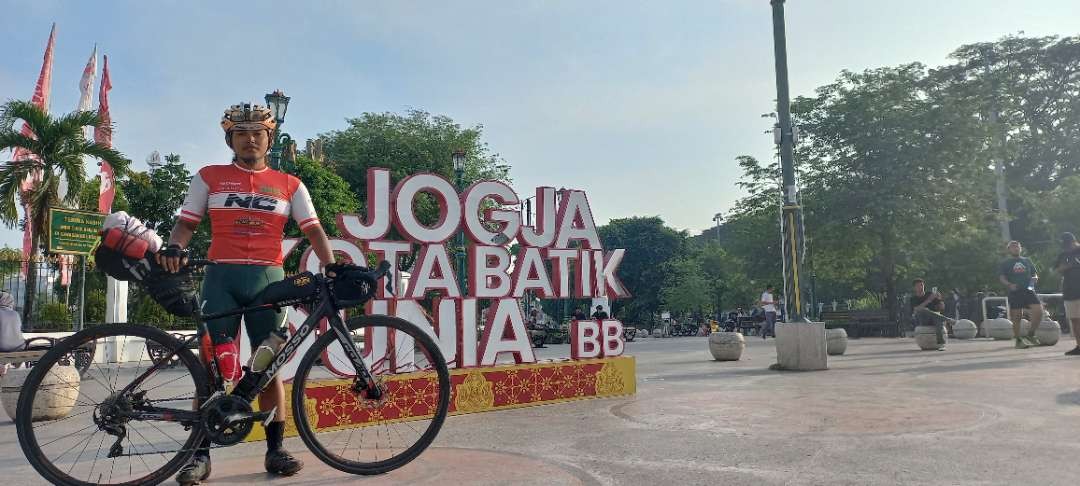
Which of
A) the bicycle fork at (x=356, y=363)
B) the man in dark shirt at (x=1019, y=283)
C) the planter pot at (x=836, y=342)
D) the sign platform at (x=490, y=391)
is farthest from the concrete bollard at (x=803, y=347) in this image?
the bicycle fork at (x=356, y=363)

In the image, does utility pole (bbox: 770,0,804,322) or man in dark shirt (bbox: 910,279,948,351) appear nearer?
utility pole (bbox: 770,0,804,322)

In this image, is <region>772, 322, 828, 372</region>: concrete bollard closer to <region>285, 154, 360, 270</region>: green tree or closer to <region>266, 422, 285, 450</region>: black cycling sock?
<region>266, 422, 285, 450</region>: black cycling sock

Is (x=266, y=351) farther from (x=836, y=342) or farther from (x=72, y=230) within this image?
(x=72, y=230)

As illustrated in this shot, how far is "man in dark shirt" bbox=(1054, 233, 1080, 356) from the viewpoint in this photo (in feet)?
34.0

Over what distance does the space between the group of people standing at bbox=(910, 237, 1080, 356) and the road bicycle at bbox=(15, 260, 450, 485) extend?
1072 centimetres

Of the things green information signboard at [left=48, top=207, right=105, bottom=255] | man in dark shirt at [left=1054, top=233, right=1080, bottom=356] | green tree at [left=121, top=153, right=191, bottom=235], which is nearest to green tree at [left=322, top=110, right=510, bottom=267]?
green tree at [left=121, top=153, right=191, bottom=235]

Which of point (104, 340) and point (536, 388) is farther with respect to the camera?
point (536, 388)

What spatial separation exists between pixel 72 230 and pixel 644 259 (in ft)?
132

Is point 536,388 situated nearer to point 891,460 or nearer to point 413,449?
point 413,449

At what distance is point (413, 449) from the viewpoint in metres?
3.85

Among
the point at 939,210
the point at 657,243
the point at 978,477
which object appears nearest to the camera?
the point at 978,477

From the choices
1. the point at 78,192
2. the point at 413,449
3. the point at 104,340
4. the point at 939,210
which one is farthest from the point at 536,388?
the point at 939,210

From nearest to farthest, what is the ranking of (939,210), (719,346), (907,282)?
(719,346) → (939,210) → (907,282)

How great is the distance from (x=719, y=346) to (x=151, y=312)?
18.0 meters
